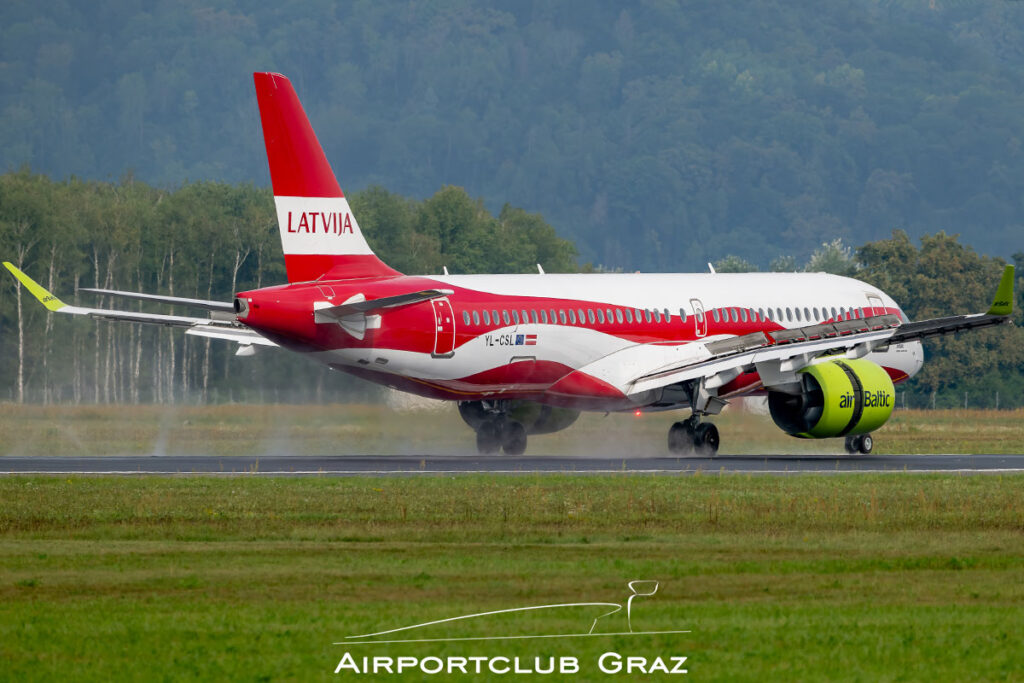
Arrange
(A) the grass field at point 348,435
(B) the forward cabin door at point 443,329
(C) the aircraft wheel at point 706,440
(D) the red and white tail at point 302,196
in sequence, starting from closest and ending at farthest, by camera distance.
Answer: (D) the red and white tail at point 302,196 → (B) the forward cabin door at point 443,329 → (C) the aircraft wheel at point 706,440 → (A) the grass field at point 348,435

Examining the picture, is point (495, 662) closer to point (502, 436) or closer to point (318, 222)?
point (318, 222)

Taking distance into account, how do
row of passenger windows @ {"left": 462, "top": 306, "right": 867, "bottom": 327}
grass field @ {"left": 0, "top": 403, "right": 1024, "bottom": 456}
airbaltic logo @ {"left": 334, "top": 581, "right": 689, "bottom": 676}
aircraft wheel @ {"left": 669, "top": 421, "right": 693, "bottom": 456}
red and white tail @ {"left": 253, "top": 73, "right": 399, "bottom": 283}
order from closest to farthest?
airbaltic logo @ {"left": 334, "top": 581, "right": 689, "bottom": 676}, red and white tail @ {"left": 253, "top": 73, "right": 399, "bottom": 283}, row of passenger windows @ {"left": 462, "top": 306, "right": 867, "bottom": 327}, aircraft wheel @ {"left": 669, "top": 421, "right": 693, "bottom": 456}, grass field @ {"left": 0, "top": 403, "right": 1024, "bottom": 456}

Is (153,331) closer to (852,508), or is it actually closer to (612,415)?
(612,415)

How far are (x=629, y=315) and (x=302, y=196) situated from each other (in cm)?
949

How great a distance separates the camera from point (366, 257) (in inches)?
1629

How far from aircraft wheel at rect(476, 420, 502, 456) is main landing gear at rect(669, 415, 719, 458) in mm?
4399

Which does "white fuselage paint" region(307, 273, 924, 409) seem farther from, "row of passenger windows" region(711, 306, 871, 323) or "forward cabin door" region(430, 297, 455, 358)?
"forward cabin door" region(430, 297, 455, 358)

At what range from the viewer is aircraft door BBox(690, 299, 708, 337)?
4556cm

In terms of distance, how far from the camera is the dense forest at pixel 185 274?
95.4 metres

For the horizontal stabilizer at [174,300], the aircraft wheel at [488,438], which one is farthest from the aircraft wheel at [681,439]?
the horizontal stabilizer at [174,300]

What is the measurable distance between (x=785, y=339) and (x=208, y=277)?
67.7 meters

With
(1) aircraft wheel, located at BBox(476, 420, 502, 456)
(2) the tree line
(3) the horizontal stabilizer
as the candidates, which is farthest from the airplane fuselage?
(2) the tree line

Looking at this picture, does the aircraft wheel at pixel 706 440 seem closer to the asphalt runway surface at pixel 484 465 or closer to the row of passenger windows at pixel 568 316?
the asphalt runway surface at pixel 484 465

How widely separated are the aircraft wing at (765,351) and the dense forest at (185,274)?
40.3 metres
